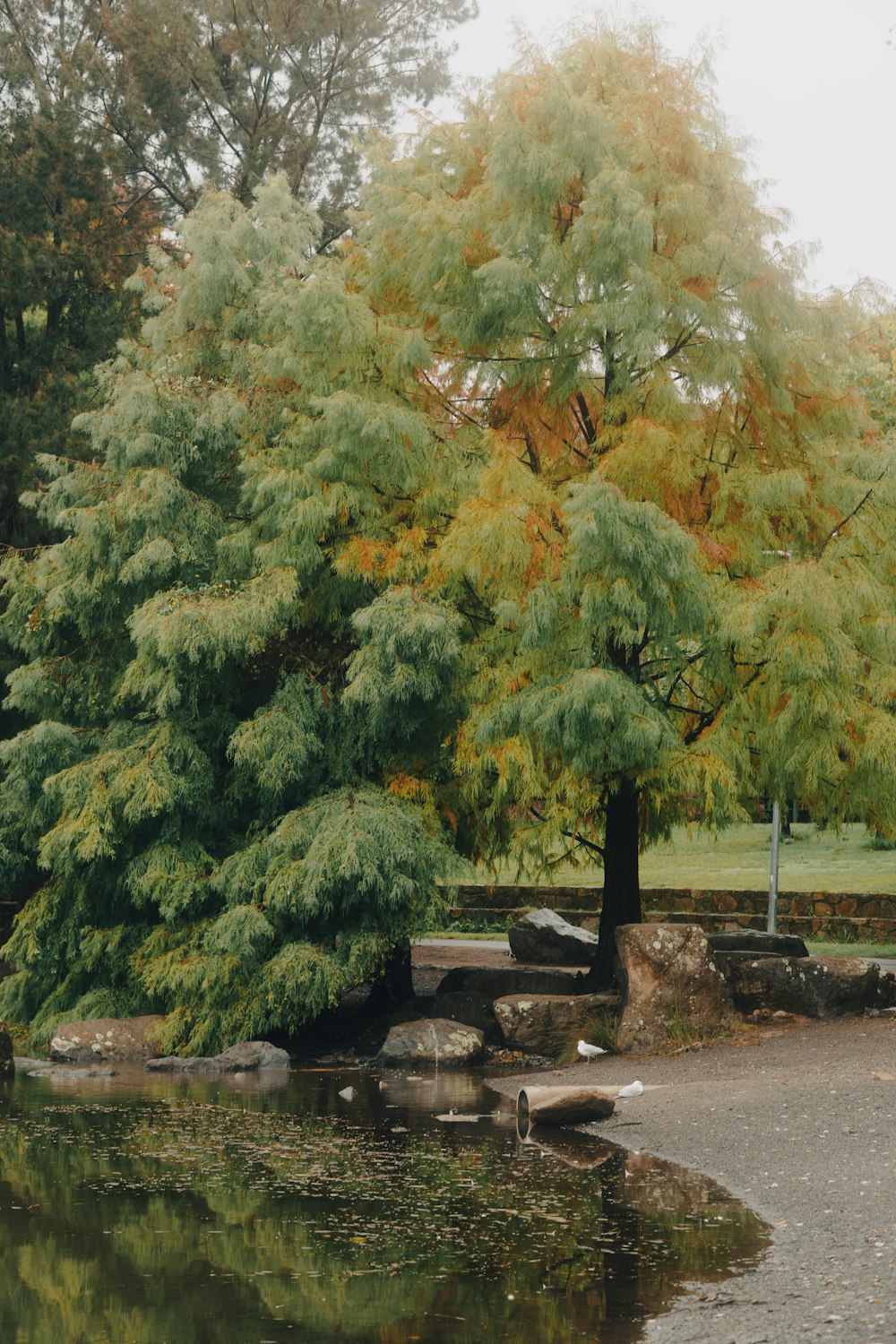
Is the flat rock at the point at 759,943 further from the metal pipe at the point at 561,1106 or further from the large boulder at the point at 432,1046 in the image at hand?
the metal pipe at the point at 561,1106

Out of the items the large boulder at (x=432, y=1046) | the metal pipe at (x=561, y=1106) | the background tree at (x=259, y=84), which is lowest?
the large boulder at (x=432, y=1046)

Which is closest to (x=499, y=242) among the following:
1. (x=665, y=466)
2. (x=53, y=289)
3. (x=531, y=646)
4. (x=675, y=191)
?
(x=675, y=191)

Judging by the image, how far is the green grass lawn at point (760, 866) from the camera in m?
32.0

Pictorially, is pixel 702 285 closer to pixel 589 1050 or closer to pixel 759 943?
pixel 589 1050

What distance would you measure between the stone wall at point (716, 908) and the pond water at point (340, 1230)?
16143 millimetres

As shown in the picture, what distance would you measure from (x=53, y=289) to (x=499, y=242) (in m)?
10.9

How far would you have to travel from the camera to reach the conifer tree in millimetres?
15008

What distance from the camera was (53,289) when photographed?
24.2 meters

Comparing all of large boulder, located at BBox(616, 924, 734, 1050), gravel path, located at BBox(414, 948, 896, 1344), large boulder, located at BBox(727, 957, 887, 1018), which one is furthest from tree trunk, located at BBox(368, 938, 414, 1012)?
large boulder, located at BBox(727, 957, 887, 1018)

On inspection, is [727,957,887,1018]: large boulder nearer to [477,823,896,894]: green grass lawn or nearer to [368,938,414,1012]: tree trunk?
[368,938,414,1012]: tree trunk

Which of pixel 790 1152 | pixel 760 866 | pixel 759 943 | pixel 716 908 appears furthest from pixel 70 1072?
pixel 760 866

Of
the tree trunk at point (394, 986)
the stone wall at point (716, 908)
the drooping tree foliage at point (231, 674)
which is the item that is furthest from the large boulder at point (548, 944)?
the drooping tree foliage at point (231, 674)

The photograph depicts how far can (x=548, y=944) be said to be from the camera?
2386 centimetres

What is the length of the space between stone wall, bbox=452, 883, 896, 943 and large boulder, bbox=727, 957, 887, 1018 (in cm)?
1016
